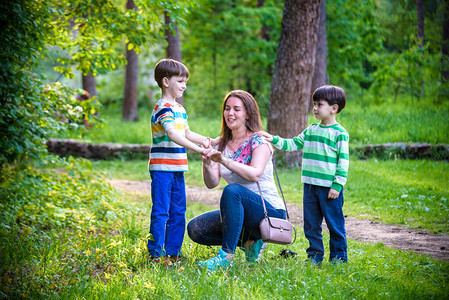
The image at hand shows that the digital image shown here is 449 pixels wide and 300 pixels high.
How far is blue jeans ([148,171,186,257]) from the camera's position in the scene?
3740 mm

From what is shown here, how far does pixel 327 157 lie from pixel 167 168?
1.37 m

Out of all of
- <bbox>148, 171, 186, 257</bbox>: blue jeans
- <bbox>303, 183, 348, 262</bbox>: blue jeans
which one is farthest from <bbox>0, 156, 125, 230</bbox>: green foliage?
<bbox>303, 183, 348, 262</bbox>: blue jeans

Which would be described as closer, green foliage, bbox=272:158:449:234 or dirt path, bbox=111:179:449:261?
dirt path, bbox=111:179:449:261

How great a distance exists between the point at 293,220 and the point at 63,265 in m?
3.05

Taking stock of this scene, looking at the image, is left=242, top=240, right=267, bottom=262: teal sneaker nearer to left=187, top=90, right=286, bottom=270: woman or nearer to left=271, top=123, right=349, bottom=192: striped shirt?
left=187, top=90, right=286, bottom=270: woman

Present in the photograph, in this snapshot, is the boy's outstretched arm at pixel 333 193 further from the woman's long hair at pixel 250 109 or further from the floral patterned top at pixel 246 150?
the woman's long hair at pixel 250 109

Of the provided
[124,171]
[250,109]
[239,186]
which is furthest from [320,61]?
[239,186]

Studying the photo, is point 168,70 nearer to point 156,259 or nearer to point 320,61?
point 156,259

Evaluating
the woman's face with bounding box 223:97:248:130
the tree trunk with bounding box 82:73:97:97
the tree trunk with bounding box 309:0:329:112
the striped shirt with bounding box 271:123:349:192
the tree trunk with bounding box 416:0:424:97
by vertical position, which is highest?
the tree trunk with bounding box 416:0:424:97

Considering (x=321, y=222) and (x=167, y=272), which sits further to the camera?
(x=321, y=222)

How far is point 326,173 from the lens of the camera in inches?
143

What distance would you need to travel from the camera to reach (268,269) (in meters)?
3.35

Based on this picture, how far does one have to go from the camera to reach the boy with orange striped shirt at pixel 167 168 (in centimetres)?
374

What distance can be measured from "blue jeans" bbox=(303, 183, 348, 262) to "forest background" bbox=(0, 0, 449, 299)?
0.78ft
